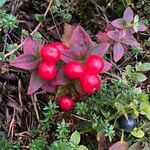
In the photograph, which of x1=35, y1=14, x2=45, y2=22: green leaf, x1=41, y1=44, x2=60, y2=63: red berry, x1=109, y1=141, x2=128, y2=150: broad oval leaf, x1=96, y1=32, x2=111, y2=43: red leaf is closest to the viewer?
x1=41, y1=44, x2=60, y2=63: red berry

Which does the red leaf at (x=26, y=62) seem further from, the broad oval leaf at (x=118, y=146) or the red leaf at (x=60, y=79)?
the broad oval leaf at (x=118, y=146)

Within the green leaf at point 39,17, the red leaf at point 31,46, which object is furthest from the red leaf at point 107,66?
the green leaf at point 39,17

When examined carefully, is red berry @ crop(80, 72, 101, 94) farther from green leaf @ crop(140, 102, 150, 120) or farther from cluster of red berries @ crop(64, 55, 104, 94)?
green leaf @ crop(140, 102, 150, 120)

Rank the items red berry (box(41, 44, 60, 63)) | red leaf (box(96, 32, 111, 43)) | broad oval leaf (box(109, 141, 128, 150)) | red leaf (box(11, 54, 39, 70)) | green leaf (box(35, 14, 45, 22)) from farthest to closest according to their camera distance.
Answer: green leaf (box(35, 14, 45, 22)), red leaf (box(96, 32, 111, 43)), broad oval leaf (box(109, 141, 128, 150)), red leaf (box(11, 54, 39, 70)), red berry (box(41, 44, 60, 63))

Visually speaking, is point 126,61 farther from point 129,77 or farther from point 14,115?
point 14,115

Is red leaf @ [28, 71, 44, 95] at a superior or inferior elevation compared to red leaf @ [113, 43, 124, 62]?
superior

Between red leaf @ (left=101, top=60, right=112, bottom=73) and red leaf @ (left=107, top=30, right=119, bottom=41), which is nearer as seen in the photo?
red leaf @ (left=101, top=60, right=112, bottom=73)

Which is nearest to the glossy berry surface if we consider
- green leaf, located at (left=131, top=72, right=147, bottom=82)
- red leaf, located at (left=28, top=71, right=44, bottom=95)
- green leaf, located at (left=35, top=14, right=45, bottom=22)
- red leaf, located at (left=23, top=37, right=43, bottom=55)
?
green leaf, located at (left=131, top=72, right=147, bottom=82)

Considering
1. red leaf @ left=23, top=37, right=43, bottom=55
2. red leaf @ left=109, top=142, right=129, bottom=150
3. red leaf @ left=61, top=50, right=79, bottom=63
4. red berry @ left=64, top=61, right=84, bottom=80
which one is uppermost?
red leaf @ left=23, top=37, right=43, bottom=55
